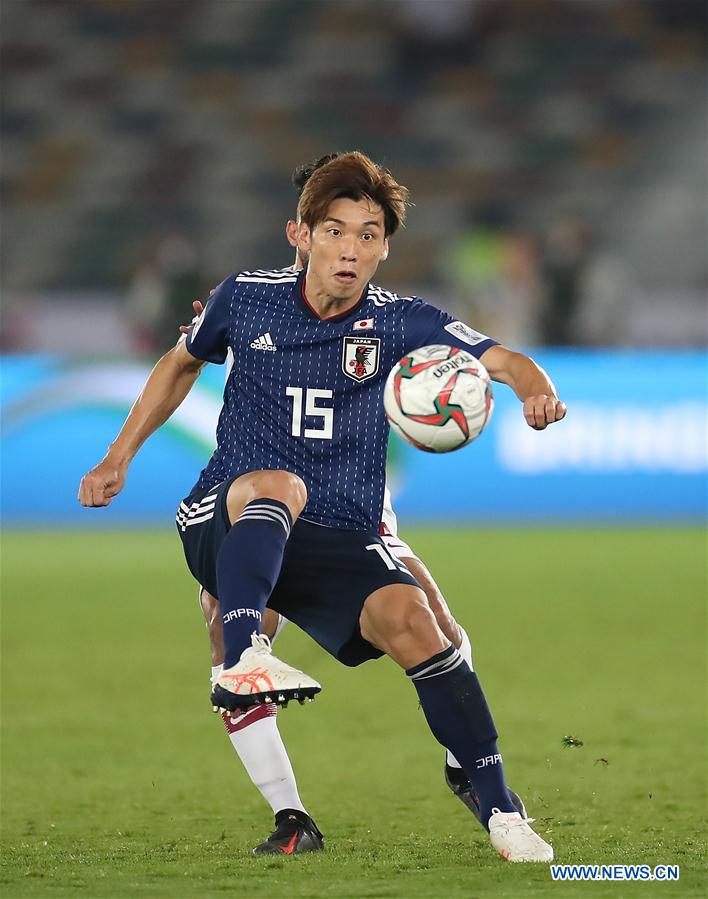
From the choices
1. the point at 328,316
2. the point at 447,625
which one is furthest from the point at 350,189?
the point at 447,625

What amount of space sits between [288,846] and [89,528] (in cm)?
927

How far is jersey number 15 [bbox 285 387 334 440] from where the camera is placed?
440 cm

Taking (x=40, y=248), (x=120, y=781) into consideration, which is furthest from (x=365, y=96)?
(x=120, y=781)

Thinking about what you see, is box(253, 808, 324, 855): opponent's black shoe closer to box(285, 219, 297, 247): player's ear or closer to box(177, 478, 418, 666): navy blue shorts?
box(177, 478, 418, 666): navy blue shorts

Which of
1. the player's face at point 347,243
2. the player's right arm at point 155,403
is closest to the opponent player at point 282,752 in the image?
the player's right arm at point 155,403

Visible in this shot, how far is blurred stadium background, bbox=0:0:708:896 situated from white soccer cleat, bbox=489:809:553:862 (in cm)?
899

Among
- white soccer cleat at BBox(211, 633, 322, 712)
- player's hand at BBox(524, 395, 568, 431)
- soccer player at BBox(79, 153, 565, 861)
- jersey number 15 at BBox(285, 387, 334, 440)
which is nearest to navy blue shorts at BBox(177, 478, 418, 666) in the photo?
soccer player at BBox(79, 153, 565, 861)

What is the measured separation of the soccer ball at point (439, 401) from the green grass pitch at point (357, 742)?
1.09 metres

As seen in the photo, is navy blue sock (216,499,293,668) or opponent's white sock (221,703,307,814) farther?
opponent's white sock (221,703,307,814)

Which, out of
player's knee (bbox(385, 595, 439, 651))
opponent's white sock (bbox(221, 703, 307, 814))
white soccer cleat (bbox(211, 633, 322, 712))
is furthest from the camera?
opponent's white sock (bbox(221, 703, 307, 814))

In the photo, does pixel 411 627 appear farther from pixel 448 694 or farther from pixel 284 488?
pixel 284 488

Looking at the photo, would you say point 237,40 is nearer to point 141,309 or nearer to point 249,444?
point 141,309

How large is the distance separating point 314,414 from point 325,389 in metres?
0.08

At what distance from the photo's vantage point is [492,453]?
13.3 metres
